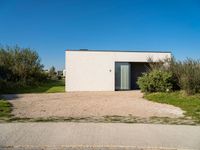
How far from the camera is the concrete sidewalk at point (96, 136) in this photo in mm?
4832

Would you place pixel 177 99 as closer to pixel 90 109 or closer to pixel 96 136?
pixel 90 109

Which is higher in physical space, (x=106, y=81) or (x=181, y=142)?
(x=106, y=81)

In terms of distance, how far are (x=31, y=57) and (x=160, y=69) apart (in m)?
16.7

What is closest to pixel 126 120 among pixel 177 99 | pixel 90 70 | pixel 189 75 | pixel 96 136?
pixel 96 136

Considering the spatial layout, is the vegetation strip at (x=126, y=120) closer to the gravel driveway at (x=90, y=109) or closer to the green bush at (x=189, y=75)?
the gravel driveway at (x=90, y=109)

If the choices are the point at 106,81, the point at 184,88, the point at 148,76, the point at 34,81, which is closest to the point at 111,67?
the point at 106,81

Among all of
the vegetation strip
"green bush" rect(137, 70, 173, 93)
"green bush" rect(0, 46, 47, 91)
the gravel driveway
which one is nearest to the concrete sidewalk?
the vegetation strip

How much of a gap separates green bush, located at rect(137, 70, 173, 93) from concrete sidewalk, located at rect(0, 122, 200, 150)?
891 centimetres

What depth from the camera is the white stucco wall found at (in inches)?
786

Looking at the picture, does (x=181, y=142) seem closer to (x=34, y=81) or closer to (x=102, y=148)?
(x=102, y=148)

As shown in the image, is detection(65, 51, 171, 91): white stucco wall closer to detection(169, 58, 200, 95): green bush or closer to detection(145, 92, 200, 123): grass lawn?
detection(169, 58, 200, 95): green bush

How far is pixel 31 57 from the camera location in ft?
87.6

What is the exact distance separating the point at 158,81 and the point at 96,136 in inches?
422

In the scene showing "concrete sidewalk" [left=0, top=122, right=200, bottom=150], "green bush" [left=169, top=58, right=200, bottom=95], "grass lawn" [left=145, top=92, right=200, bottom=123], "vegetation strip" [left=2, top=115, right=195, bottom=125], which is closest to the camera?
"concrete sidewalk" [left=0, top=122, right=200, bottom=150]
